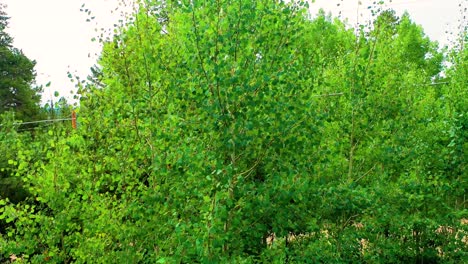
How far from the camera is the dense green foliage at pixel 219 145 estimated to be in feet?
13.0

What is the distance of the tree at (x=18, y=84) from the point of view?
28750mm

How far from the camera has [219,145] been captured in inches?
160

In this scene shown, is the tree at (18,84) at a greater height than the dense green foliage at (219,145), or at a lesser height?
greater

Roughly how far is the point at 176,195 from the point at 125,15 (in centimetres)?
171

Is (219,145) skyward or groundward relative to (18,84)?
groundward

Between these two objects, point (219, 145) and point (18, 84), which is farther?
point (18, 84)

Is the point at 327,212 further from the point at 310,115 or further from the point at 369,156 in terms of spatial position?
the point at 310,115

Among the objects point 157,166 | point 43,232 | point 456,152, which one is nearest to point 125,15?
point 157,166

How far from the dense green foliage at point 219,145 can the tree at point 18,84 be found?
24164 mm

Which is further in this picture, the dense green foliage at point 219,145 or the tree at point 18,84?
the tree at point 18,84

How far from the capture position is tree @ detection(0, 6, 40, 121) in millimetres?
28750

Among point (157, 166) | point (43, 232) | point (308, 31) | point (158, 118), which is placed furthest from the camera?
point (43, 232)

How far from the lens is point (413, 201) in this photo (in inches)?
266

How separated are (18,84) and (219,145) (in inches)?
1105
